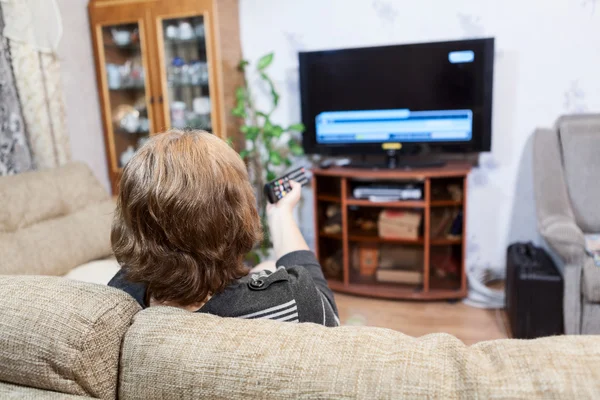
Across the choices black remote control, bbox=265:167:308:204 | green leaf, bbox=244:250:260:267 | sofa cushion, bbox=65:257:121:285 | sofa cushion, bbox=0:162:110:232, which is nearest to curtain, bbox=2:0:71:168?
sofa cushion, bbox=0:162:110:232

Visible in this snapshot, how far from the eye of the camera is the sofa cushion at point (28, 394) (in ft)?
1.91

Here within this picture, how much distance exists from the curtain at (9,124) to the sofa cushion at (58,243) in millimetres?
489

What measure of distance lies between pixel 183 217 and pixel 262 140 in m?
2.35

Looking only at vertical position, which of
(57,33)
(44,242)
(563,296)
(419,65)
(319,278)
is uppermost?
(57,33)

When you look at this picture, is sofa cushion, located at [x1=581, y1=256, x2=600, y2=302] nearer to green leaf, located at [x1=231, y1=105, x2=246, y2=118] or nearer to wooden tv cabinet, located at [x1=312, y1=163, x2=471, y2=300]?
wooden tv cabinet, located at [x1=312, y1=163, x2=471, y2=300]

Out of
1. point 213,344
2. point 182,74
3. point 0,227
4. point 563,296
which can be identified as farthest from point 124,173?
point 182,74

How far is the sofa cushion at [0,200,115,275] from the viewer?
1716mm

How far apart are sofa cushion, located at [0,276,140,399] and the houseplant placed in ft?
7.27

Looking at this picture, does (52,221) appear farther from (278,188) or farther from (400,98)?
(400,98)

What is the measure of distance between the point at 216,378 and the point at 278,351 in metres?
0.07

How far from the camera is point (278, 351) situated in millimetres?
538

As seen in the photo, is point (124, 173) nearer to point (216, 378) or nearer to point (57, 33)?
point (216, 378)

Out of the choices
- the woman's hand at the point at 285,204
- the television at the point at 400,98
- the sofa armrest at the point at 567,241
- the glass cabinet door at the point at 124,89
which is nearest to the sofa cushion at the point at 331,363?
the woman's hand at the point at 285,204

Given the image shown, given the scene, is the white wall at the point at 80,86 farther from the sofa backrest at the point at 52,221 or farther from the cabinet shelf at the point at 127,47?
the sofa backrest at the point at 52,221
